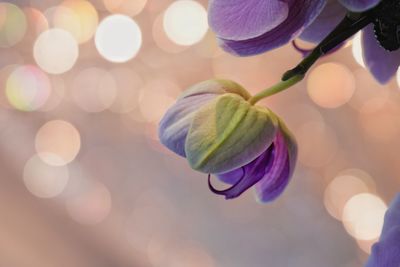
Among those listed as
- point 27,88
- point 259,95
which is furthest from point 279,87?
point 27,88

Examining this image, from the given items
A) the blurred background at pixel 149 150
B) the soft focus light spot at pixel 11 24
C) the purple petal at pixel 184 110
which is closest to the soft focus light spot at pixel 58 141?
the blurred background at pixel 149 150

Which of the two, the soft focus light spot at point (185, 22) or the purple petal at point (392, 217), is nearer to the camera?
the purple petal at point (392, 217)

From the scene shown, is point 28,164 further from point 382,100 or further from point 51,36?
point 382,100

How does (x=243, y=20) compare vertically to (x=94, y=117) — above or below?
above

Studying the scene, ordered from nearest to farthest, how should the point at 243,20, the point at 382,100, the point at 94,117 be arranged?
the point at 243,20, the point at 382,100, the point at 94,117

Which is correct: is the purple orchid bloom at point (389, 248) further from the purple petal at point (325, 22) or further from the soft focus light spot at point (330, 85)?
the soft focus light spot at point (330, 85)

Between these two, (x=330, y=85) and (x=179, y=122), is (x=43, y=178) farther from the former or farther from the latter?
(x=179, y=122)

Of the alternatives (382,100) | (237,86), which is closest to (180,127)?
(237,86)
